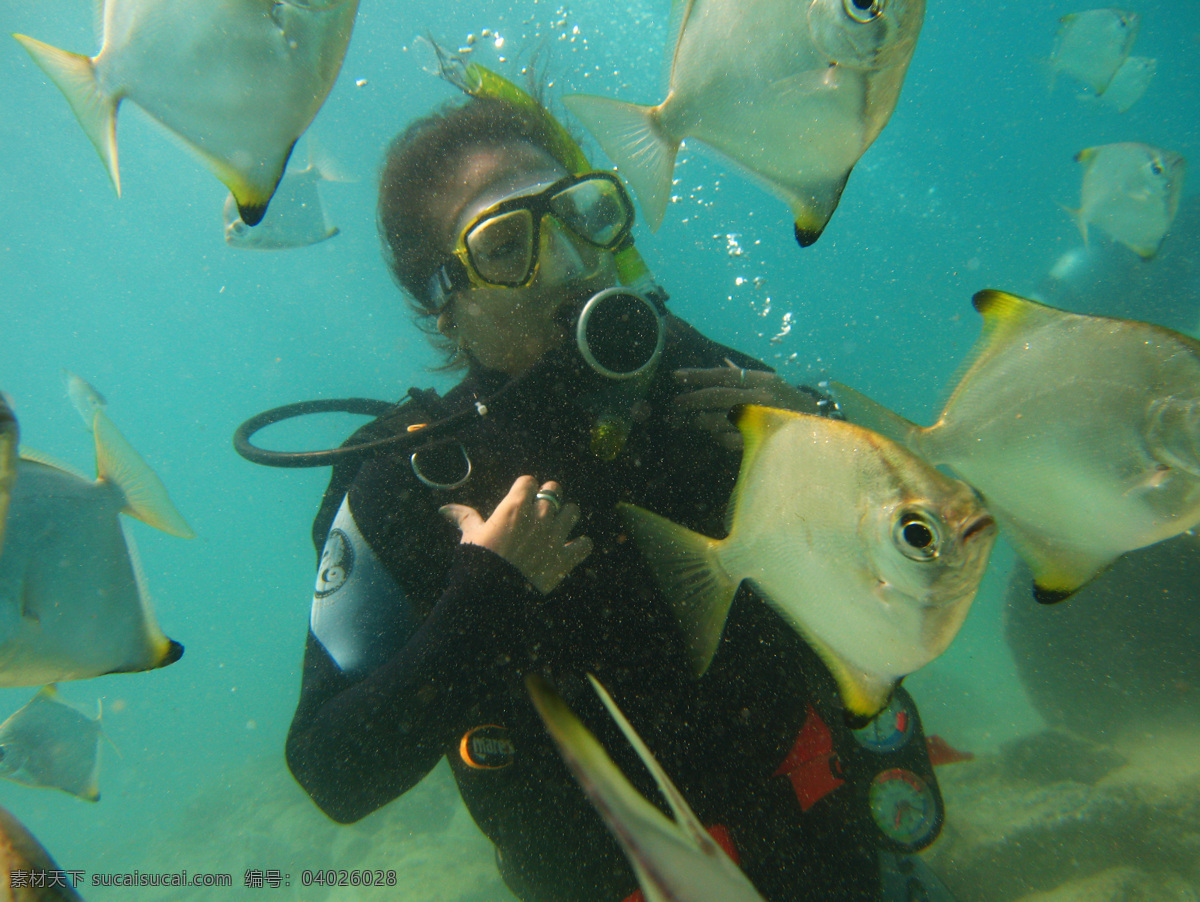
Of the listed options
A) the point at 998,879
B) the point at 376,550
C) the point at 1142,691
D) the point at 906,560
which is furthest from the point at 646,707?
the point at 1142,691

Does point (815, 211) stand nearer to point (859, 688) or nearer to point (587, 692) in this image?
point (859, 688)

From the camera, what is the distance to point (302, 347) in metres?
58.4

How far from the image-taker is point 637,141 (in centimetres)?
99

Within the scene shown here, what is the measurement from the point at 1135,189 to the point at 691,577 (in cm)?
576

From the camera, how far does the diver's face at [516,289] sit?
2.08m

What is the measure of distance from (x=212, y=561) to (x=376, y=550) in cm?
8256

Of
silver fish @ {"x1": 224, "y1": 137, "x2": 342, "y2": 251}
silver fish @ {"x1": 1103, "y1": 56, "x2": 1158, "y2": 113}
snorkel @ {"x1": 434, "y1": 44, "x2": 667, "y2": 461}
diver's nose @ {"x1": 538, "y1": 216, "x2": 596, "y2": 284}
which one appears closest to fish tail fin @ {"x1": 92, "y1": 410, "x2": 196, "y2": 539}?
snorkel @ {"x1": 434, "y1": 44, "x2": 667, "y2": 461}

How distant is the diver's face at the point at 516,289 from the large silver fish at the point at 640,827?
1.78 m

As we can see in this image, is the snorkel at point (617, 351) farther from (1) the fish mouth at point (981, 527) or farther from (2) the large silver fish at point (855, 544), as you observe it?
(1) the fish mouth at point (981, 527)

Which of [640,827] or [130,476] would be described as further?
[130,476]

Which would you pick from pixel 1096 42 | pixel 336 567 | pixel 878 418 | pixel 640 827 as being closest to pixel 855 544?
pixel 878 418

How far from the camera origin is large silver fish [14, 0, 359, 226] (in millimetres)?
767

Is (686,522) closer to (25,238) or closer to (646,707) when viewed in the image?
(646,707)

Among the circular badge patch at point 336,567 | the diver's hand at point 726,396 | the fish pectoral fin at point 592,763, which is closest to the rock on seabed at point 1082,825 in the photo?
the diver's hand at point 726,396
